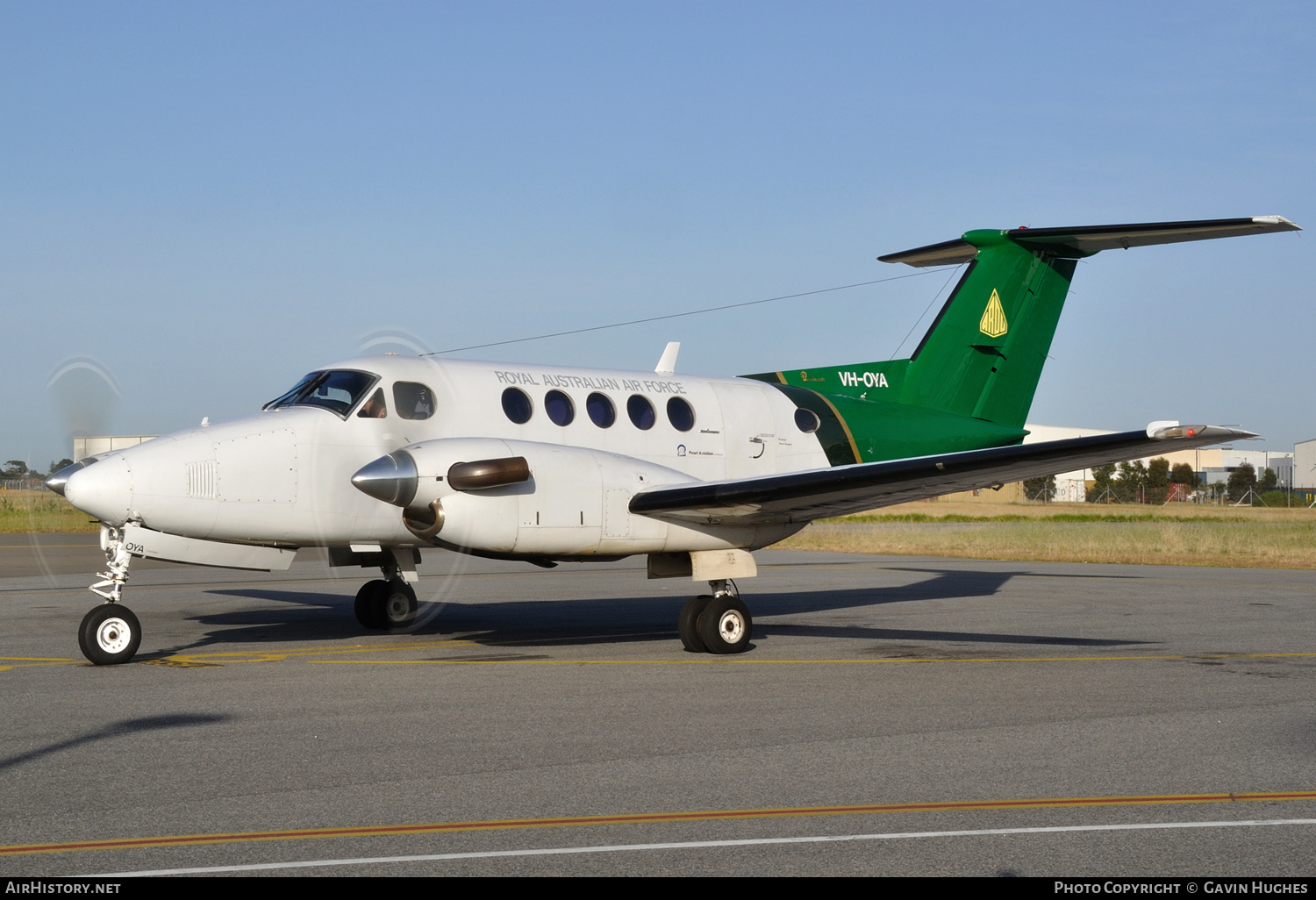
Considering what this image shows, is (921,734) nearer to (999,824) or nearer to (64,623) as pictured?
(999,824)

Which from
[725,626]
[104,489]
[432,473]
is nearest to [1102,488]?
[725,626]

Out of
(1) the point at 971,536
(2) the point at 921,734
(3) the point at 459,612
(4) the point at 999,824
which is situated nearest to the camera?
(4) the point at 999,824

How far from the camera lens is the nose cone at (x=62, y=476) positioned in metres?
9.74

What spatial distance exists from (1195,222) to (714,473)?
6365 millimetres

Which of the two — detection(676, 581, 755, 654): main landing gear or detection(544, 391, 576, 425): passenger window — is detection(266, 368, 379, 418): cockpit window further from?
detection(676, 581, 755, 654): main landing gear

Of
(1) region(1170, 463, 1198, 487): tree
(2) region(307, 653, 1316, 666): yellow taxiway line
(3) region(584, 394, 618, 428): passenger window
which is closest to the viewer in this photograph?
(2) region(307, 653, 1316, 666): yellow taxiway line

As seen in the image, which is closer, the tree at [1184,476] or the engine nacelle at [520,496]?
the engine nacelle at [520,496]

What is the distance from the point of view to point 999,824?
199 inches

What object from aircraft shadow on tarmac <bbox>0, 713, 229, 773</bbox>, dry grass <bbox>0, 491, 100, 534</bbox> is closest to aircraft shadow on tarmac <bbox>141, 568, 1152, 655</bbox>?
aircraft shadow on tarmac <bbox>0, 713, 229, 773</bbox>

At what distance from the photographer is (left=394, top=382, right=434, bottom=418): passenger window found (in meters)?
11.4

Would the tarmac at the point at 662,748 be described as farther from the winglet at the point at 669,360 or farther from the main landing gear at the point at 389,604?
the winglet at the point at 669,360

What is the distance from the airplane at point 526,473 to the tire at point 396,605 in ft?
0.07

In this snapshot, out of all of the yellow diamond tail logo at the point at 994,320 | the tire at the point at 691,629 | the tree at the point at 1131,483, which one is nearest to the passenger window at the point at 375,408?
the tire at the point at 691,629

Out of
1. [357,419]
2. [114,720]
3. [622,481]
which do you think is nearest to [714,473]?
[622,481]
